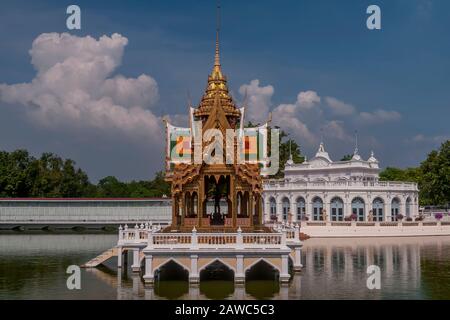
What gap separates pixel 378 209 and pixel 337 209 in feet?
12.9

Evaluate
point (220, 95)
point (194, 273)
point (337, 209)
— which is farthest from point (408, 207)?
point (194, 273)

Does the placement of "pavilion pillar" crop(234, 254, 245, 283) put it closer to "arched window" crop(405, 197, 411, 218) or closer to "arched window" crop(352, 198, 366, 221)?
"arched window" crop(352, 198, 366, 221)

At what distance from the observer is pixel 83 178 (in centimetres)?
8481

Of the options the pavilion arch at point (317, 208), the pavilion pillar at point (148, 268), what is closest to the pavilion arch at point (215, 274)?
the pavilion pillar at point (148, 268)

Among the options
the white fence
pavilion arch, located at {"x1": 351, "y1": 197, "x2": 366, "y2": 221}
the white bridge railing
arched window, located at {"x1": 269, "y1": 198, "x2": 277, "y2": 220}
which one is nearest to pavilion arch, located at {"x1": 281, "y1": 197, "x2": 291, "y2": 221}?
arched window, located at {"x1": 269, "y1": 198, "x2": 277, "y2": 220}

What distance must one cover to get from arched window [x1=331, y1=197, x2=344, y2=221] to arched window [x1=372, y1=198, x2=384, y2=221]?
9.94ft

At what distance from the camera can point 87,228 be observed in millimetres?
61500

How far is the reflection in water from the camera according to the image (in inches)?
776

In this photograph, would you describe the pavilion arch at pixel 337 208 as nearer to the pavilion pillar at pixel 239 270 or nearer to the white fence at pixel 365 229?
the white fence at pixel 365 229

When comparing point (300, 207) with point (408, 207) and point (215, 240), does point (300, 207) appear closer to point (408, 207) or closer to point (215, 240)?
point (408, 207)

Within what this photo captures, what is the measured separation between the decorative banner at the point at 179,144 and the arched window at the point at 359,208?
31.7 m
